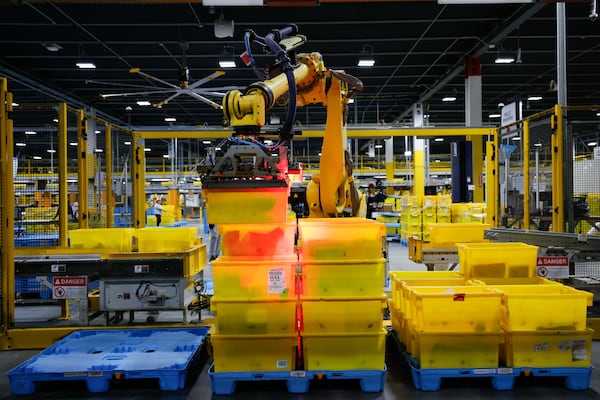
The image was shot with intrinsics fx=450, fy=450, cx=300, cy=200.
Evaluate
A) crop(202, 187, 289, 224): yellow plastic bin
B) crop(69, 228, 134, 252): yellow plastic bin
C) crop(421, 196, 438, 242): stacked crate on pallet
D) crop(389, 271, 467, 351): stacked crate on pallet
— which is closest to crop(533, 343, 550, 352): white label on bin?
crop(389, 271, 467, 351): stacked crate on pallet

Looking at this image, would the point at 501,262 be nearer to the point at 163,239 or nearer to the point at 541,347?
the point at 541,347

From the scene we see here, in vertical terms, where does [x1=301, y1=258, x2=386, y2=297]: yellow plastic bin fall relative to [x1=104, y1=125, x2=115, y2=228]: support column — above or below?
below

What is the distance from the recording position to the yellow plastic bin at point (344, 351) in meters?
3.84

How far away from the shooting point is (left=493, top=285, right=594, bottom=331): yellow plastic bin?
13.0ft

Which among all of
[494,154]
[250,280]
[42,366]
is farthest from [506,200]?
[42,366]

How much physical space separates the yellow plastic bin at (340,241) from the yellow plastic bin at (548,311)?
136 cm

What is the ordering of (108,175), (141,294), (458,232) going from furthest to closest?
(108,175) < (458,232) < (141,294)

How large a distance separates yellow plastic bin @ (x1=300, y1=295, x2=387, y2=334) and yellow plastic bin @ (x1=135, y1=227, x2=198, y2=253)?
8.18 feet

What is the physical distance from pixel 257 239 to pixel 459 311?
6.19ft

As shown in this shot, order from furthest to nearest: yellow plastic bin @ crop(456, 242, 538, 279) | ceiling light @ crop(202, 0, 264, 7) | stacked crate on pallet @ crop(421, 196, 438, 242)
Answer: stacked crate on pallet @ crop(421, 196, 438, 242)
yellow plastic bin @ crop(456, 242, 538, 279)
ceiling light @ crop(202, 0, 264, 7)

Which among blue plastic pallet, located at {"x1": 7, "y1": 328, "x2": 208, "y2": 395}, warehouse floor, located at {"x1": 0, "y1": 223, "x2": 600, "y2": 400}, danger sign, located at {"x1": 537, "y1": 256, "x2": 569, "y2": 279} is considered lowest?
warehouse floor, located at {"x1": 0, "y1": 223, "x2": 600, "y2": 400}

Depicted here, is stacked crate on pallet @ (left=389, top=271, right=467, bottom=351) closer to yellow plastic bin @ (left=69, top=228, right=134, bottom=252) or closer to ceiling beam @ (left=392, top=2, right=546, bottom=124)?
yellow plastic bin @ (left=69, top=228, right=134, bottom=252)

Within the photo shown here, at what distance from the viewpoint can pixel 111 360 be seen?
13.7 feet

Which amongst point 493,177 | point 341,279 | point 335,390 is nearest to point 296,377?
point 335,390
